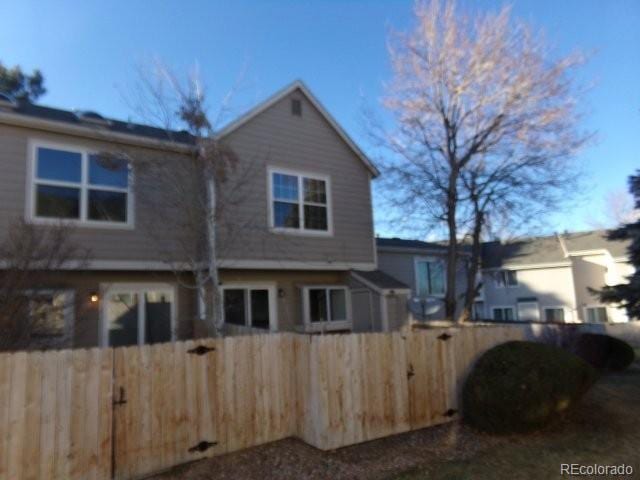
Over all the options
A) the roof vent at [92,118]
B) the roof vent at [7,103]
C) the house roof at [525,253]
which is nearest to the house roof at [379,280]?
the roof vent at [92,118]

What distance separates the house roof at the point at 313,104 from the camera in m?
12.7

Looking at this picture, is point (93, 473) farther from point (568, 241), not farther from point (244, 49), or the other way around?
point (568, 241)

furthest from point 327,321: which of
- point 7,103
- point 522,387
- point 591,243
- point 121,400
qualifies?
point 591,243

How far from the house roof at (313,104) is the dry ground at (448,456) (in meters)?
7.93

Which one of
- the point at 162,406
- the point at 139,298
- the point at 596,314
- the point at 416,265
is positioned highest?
the point at 416,265

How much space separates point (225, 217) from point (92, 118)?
3876 millimetres

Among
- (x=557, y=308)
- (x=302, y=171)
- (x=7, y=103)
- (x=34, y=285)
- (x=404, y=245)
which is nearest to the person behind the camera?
(x=34, y=285)

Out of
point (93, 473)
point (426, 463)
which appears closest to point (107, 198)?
point (93, 473)

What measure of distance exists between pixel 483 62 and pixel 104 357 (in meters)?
14.2

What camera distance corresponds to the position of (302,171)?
1402 cm

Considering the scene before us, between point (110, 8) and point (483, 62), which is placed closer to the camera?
point (110, 8)

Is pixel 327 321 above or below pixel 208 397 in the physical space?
above

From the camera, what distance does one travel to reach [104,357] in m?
5.73

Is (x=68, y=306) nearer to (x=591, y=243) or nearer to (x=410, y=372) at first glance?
(x=410, y=372)
